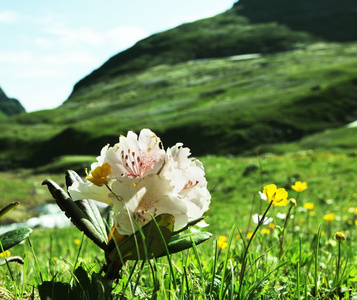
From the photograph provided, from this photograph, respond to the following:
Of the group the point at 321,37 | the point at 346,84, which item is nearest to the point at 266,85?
the point at 346,84

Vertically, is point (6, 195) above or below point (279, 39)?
below

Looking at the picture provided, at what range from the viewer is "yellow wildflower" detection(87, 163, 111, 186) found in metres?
1.52

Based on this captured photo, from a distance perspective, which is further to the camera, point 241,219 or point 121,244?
point 241,219

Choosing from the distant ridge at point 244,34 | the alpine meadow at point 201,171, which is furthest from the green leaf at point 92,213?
the distant ridge at point 244,34

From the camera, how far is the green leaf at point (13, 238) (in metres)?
1.76

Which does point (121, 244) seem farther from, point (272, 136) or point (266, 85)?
point (266, 85)

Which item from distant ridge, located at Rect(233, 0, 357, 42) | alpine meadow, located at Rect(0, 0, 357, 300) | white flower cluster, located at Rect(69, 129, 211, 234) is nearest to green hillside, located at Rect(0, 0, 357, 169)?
alpine meadow, located at Rect(0, 0, 357, 300)

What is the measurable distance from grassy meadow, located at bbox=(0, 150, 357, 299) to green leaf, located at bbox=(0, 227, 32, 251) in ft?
0.29

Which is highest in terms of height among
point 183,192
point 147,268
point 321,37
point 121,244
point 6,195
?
point 321,37

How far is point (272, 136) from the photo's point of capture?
160ft

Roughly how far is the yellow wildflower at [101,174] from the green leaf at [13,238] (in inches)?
19.4

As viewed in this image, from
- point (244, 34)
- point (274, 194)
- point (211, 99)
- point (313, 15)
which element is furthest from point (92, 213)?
point (313, 15)

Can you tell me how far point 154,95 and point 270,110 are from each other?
48.7m

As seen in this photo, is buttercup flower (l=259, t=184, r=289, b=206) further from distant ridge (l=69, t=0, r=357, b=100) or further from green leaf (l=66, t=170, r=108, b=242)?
distant ridge (l=69, t=0, r=357, b=100)
